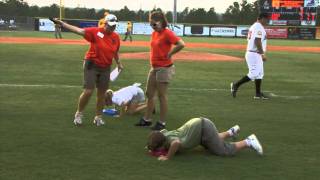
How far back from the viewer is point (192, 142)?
6934mm

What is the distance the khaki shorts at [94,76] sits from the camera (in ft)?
28.8

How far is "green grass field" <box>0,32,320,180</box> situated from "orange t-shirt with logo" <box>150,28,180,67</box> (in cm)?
107

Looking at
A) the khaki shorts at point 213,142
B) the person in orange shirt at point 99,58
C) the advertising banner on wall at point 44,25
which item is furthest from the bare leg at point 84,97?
the advertising banner on wall at point 44,25

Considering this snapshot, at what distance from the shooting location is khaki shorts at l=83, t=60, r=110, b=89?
8766mm

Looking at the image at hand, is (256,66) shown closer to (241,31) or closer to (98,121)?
(98,121)

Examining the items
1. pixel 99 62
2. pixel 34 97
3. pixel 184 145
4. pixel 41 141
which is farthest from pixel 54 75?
pixel 184 145

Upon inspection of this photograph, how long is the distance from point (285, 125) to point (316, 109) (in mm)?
2178

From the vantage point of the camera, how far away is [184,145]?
6.91m

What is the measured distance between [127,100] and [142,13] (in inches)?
2813

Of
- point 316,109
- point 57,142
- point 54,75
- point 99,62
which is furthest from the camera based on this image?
point 54,75

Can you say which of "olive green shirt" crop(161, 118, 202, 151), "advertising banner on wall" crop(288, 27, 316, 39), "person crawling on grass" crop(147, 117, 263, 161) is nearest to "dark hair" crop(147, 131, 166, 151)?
"person crawling on grass" crop(147, 117, 263, 161)

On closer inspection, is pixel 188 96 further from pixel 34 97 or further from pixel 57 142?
pixel 57 142

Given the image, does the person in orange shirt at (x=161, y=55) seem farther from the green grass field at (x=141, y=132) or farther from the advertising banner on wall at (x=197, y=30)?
the advertising banner on wall at (x=197, y=30)

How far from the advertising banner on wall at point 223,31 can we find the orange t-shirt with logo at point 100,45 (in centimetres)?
5564
